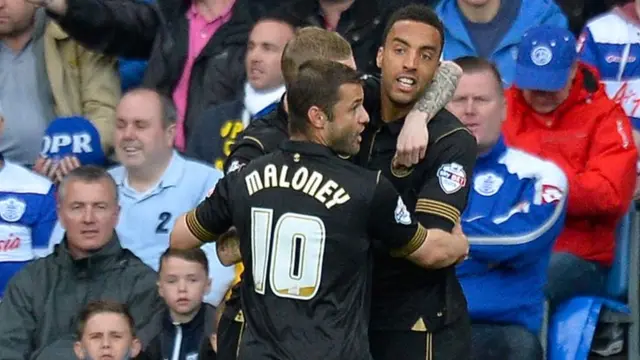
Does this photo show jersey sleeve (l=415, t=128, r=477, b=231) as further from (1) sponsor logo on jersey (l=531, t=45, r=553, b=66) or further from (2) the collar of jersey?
(1) sponsor logo on jersey (l=531, t=45, r=553, b=66)

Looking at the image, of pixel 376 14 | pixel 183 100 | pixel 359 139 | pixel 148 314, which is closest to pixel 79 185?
pixel 148 314

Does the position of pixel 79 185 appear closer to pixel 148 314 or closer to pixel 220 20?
pixel 148 314

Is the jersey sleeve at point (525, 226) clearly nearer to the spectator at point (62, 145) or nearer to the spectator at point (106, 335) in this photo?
the spectator at point (106, 335)

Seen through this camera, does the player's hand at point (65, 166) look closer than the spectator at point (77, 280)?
No

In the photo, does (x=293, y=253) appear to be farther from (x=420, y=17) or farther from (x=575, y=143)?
(x=575, y=143)

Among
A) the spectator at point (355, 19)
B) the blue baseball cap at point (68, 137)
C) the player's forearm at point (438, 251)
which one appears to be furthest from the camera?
the spectator at point (355, 19)

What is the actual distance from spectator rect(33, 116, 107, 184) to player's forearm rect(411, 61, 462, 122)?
2.75 m

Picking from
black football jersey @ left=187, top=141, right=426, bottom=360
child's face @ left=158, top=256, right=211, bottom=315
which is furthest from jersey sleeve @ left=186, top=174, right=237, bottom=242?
child's face @ left=158, top=256, right=211, bottom=315

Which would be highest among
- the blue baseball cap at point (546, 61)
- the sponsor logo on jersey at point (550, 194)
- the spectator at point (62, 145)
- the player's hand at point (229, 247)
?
the blue baseball cap at point (546, 61)

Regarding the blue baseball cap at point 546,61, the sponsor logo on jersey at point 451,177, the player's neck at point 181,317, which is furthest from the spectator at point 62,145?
the sponsor logo on jersey at point 451,177

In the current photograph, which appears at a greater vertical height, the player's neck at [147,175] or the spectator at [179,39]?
the spectator at [179,39]

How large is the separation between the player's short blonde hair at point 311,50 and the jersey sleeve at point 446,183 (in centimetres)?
45

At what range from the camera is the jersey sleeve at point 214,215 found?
548cm

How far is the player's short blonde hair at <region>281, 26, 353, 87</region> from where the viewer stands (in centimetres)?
546
